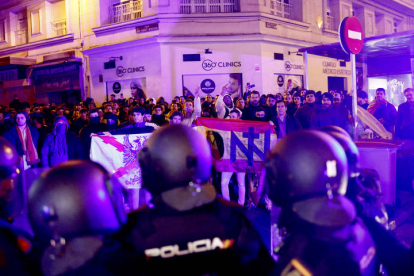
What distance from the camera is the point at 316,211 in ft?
6.48

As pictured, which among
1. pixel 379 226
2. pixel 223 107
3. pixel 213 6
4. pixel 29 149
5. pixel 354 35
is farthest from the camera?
pixel 213 6

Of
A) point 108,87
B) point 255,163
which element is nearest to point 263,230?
point 255,163

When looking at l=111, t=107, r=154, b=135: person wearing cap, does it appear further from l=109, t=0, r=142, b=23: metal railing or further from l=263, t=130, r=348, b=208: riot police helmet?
l=109, t=0, r=142, b=23: metal railing

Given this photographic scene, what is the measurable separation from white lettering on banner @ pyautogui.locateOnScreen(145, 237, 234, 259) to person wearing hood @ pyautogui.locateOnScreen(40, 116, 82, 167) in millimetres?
6113

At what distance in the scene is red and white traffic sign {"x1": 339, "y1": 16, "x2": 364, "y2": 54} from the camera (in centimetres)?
583

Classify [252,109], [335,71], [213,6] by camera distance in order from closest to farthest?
1. [252,109]
2. [213,6]
3. [335,71]

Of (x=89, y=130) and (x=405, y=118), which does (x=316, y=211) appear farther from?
(x=405, y=118)

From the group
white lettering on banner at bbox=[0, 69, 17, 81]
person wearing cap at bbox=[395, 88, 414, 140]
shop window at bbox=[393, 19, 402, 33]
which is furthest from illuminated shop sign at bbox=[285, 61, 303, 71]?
white lettering on banner at bbox=[0, 69, 17, 81]

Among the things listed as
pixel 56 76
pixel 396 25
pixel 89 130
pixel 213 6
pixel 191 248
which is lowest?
pixel 191 248

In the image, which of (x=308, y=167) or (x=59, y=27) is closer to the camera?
(x=308, y=167)

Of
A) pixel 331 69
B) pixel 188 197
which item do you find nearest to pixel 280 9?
pixel 331 69

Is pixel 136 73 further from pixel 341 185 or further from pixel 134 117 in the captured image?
pixel 341 185

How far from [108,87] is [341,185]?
1888 centimetres

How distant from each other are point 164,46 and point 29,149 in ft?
35.0
